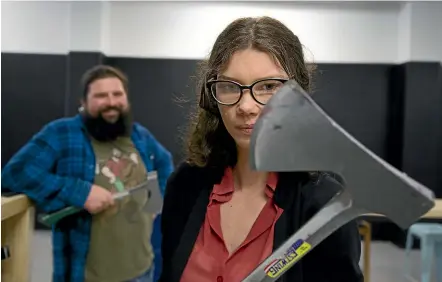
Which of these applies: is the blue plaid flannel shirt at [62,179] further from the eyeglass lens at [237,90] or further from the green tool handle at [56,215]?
the eyeglass lens at [237,90]

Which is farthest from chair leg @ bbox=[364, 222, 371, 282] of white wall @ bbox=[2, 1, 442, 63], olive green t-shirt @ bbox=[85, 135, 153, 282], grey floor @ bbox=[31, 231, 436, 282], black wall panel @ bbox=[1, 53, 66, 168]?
black wall panel @ bbox=[1, 53, 66, 168]

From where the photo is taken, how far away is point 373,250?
1041 mm

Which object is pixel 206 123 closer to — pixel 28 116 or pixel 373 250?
pixel 373 250

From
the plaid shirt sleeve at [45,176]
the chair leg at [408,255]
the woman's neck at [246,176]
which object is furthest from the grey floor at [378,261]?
the woman's neck at [246,176]

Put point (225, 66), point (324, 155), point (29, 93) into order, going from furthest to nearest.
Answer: point (29, 93), point (225, 66), point (324, 155)

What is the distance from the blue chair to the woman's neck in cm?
57

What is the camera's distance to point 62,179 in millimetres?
994

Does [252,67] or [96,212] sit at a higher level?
[252,67]

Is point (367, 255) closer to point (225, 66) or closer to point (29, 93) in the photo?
point (225, 66)

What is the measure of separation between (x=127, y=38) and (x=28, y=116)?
34 centimetres

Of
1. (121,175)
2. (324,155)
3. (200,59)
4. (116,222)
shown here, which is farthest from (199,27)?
(324,155)

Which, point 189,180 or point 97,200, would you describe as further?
point 97,200

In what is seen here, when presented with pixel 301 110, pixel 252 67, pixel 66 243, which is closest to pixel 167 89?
pixel 66 243

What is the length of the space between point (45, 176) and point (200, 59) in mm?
464
